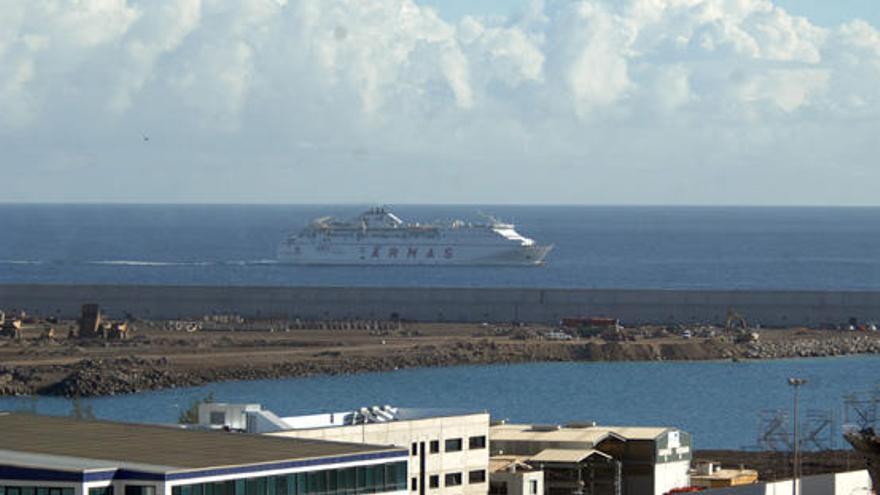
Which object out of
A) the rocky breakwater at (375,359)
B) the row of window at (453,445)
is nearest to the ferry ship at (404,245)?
the rocky breakwater at (375,359)

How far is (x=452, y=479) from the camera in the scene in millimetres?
43562

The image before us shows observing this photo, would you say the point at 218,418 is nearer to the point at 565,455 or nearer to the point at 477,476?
the point at 477,476

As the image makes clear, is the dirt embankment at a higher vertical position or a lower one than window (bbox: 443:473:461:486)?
higher

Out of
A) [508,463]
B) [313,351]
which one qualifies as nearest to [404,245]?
[313,351]

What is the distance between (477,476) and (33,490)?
14.4 meters

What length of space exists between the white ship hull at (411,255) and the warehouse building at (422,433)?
14570 centimetres

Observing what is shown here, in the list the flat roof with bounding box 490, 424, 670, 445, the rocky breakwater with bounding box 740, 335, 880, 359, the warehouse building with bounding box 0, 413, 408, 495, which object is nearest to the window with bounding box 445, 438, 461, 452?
the flat roof with bounding box 490, 424, 670, 445

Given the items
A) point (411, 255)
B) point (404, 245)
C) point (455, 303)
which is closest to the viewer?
point (455, 303)

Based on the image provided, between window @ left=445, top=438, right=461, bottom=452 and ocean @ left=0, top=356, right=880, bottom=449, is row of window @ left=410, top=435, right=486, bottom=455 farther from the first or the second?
ocean @ left=0, top=356, right=880, bottom=449

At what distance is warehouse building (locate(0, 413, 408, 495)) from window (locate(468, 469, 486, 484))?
28.1 feet

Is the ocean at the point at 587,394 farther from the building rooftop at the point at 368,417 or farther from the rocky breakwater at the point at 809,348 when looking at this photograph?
the building rooftop at the point at 368,417

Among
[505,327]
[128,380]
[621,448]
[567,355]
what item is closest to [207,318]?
[505,327]

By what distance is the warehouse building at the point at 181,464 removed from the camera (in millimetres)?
30703

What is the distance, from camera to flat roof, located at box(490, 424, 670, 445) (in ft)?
162
